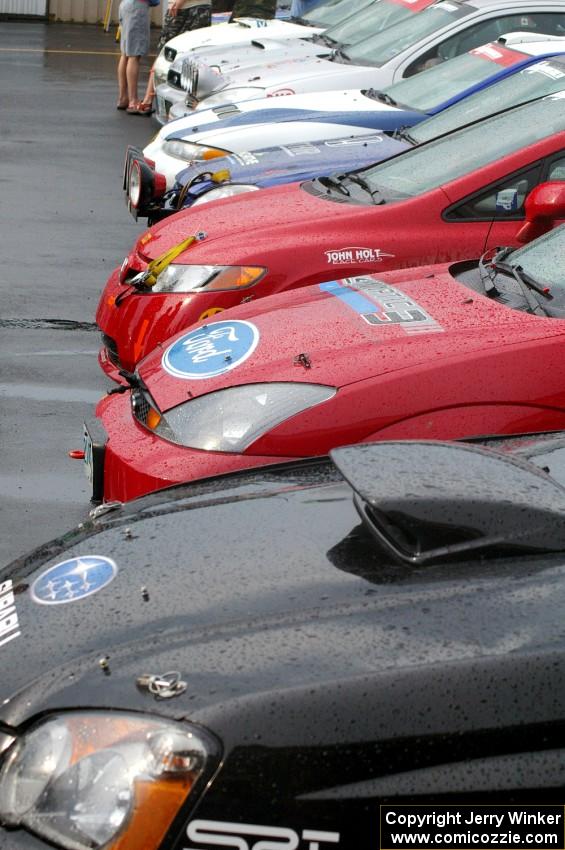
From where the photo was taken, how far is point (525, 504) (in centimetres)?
241

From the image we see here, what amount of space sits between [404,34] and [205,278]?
552 cm

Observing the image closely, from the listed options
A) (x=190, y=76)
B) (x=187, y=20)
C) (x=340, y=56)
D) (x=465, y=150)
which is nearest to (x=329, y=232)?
(x=465, y=150)

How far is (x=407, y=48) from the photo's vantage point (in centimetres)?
1039

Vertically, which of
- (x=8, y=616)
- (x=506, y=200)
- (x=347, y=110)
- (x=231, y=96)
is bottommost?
(x=231, y=96)

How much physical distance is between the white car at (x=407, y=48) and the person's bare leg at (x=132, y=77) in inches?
174

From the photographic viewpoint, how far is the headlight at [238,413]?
4152mm

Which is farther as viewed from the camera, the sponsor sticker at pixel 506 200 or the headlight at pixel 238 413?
the sponsor sticker at pixel 506 200

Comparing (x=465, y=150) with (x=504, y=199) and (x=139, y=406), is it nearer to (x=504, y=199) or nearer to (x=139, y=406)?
(x=504, y=199)

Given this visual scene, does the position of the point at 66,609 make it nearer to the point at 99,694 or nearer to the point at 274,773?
the point at 99,694

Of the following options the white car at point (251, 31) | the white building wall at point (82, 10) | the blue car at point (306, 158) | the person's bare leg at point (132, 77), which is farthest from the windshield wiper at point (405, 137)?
the white building wall at point (82, 10)

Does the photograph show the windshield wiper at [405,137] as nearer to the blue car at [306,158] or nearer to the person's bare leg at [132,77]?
the blue car at [306,158]

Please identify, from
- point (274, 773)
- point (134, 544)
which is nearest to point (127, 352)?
point (134, 544)

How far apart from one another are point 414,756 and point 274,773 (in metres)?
0.21

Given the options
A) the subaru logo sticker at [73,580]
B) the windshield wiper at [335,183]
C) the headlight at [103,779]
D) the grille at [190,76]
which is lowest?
the grille at [190,76]
